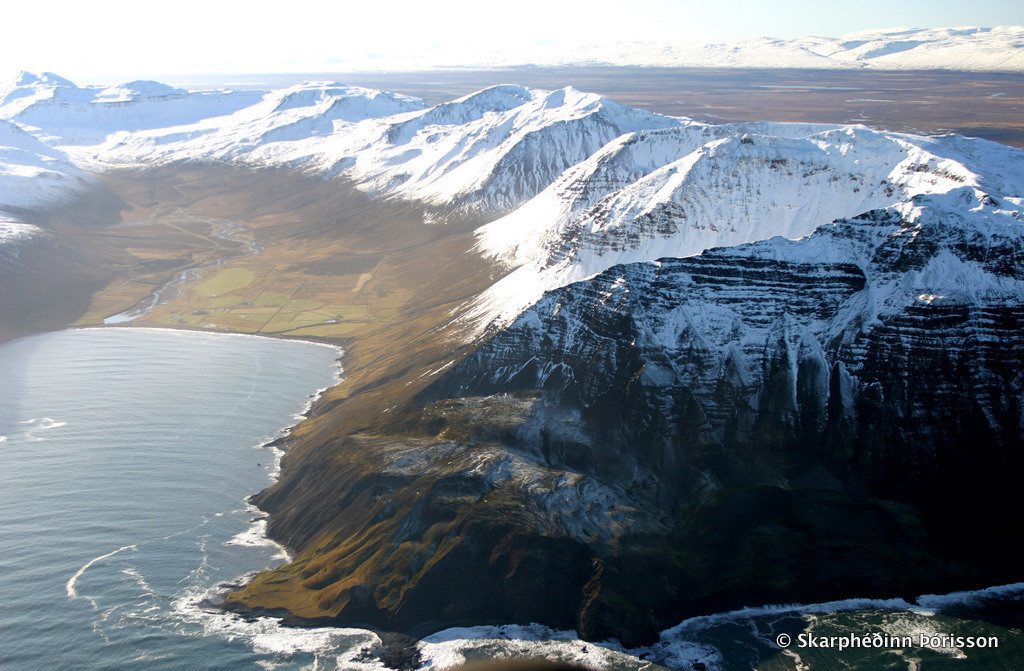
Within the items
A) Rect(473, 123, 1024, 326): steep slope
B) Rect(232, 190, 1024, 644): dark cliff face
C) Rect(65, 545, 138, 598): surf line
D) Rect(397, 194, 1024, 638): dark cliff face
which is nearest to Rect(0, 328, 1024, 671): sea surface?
Rect(65, 545, 138, 598): surf line

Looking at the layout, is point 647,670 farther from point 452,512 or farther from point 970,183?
point 970,183

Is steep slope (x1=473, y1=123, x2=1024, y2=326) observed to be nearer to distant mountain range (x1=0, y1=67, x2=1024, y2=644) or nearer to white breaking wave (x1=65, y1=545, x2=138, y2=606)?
distant mountain range (x1=0, y1=67, x2=1024, y2=644)

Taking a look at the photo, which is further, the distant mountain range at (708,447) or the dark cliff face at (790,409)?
the dark cliff face at (790,409)

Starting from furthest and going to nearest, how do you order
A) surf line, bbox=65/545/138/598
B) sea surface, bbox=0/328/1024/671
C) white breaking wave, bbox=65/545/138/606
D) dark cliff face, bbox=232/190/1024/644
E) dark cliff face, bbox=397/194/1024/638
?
dark cliff face, bbox=397/194/1024/638 → white breaking wave, bbox=65/545/138/606 → surf line, bbox=65/545/138/598 → dark cliff face, bbox=232/190/1024/644 → sea surface, bbox=0/328/1024/671

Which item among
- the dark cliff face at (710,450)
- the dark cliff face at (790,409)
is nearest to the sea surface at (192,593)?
the dark cliff face at (710,450)

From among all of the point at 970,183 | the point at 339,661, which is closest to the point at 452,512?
the point at 339,661

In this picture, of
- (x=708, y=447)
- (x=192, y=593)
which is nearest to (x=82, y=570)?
(x=192, y=593)

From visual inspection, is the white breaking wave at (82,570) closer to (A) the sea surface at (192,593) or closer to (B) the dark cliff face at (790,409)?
(A) the sea surface at (192,593)

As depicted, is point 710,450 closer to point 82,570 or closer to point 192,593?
point 192,593
